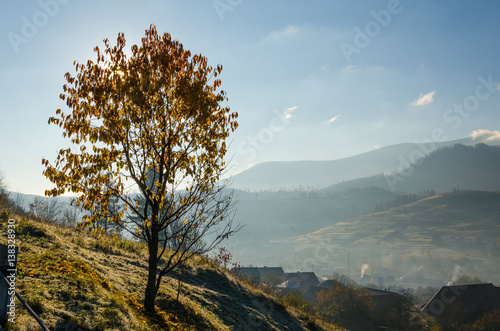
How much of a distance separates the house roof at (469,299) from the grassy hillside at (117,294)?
1623 inches

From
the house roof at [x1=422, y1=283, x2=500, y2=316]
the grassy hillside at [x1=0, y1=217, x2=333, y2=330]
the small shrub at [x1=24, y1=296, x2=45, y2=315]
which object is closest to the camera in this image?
A: the small shrub at [x1=24, y1=296, x2=45, y2=315]

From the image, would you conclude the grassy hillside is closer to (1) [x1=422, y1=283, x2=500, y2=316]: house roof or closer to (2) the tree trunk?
(2) the tree trunk

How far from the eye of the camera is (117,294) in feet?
26.5

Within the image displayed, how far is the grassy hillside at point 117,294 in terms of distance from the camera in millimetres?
6160

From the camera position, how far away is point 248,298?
1457 cm

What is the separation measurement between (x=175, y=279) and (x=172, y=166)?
6.17 m

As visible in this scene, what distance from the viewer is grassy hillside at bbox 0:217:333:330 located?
616 centimetres

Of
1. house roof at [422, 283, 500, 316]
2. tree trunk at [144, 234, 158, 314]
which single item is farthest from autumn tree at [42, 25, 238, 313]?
house roof at [422, 283, 500, 316]

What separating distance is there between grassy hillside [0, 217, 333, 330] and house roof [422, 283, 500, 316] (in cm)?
4122

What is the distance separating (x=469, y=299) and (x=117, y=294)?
59.3 m

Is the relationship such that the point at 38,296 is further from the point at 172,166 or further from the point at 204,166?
the point at 204,166

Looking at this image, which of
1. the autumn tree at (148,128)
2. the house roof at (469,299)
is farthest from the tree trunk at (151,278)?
the house roof at (469,299)

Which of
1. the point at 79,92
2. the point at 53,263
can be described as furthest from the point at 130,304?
the point at 79,92

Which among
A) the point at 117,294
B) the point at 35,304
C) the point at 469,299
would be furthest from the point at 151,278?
the point at 469,299
